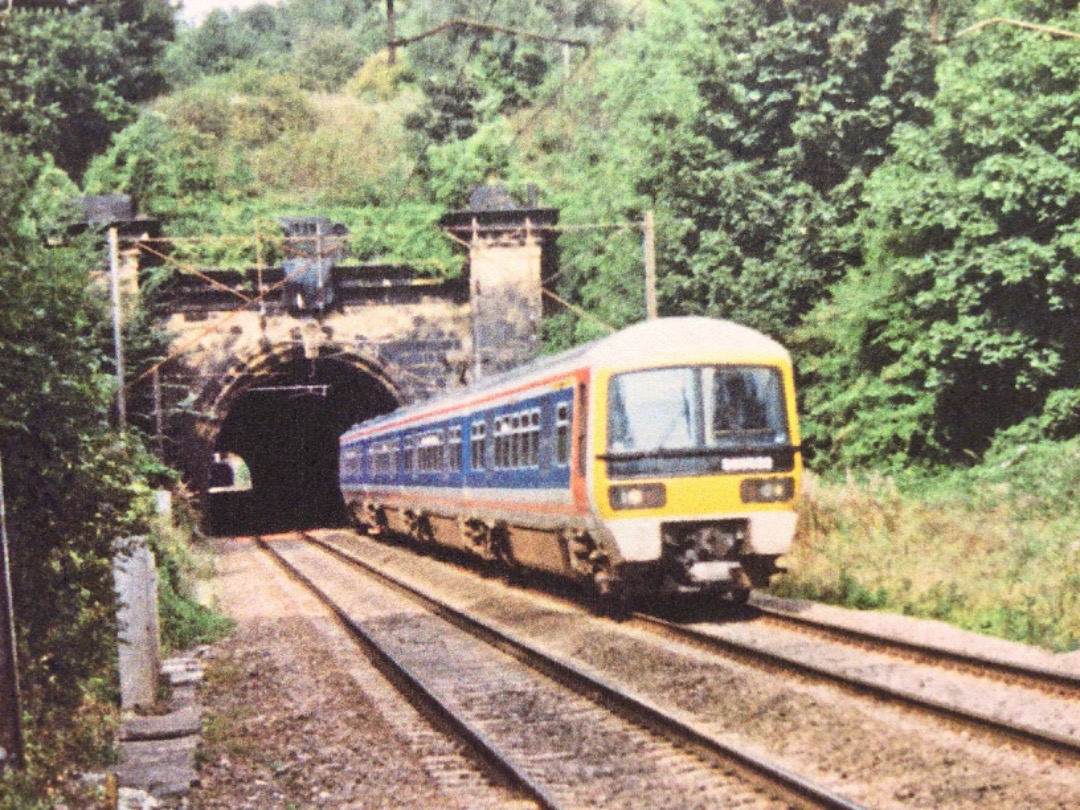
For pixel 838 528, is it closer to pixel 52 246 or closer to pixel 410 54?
pixel 52 246

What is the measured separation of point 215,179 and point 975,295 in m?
25.7

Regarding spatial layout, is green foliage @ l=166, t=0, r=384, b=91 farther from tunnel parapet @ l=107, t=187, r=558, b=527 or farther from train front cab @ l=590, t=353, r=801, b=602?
train front cab @ l=590, t=353, r=801, b=602

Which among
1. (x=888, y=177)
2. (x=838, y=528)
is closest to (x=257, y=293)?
(x=888, y=177)

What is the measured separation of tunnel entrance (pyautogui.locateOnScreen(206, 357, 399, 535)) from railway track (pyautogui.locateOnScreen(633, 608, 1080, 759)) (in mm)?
29871

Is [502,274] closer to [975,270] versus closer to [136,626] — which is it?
[975,270]

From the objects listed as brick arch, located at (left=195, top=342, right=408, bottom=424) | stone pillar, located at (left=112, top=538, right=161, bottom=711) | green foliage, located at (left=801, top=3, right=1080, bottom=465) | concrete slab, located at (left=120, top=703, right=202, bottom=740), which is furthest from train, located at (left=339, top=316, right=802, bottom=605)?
brick arch, located at (left=195, top=342, right=408, bottom=424)

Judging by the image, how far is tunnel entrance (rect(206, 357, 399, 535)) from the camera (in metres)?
44.6

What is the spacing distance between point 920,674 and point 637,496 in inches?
154

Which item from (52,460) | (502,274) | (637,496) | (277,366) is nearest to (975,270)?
(637,496)

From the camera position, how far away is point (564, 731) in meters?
8.61

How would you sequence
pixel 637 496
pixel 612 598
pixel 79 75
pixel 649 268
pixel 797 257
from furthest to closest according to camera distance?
pixel 79 75, pixel 797 257, pixel 649 268, pixel 612 598, pixel 637 496

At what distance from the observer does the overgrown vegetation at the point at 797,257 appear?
340 inches

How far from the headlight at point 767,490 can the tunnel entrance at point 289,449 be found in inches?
1117

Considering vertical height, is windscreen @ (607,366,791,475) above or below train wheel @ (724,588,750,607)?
above
